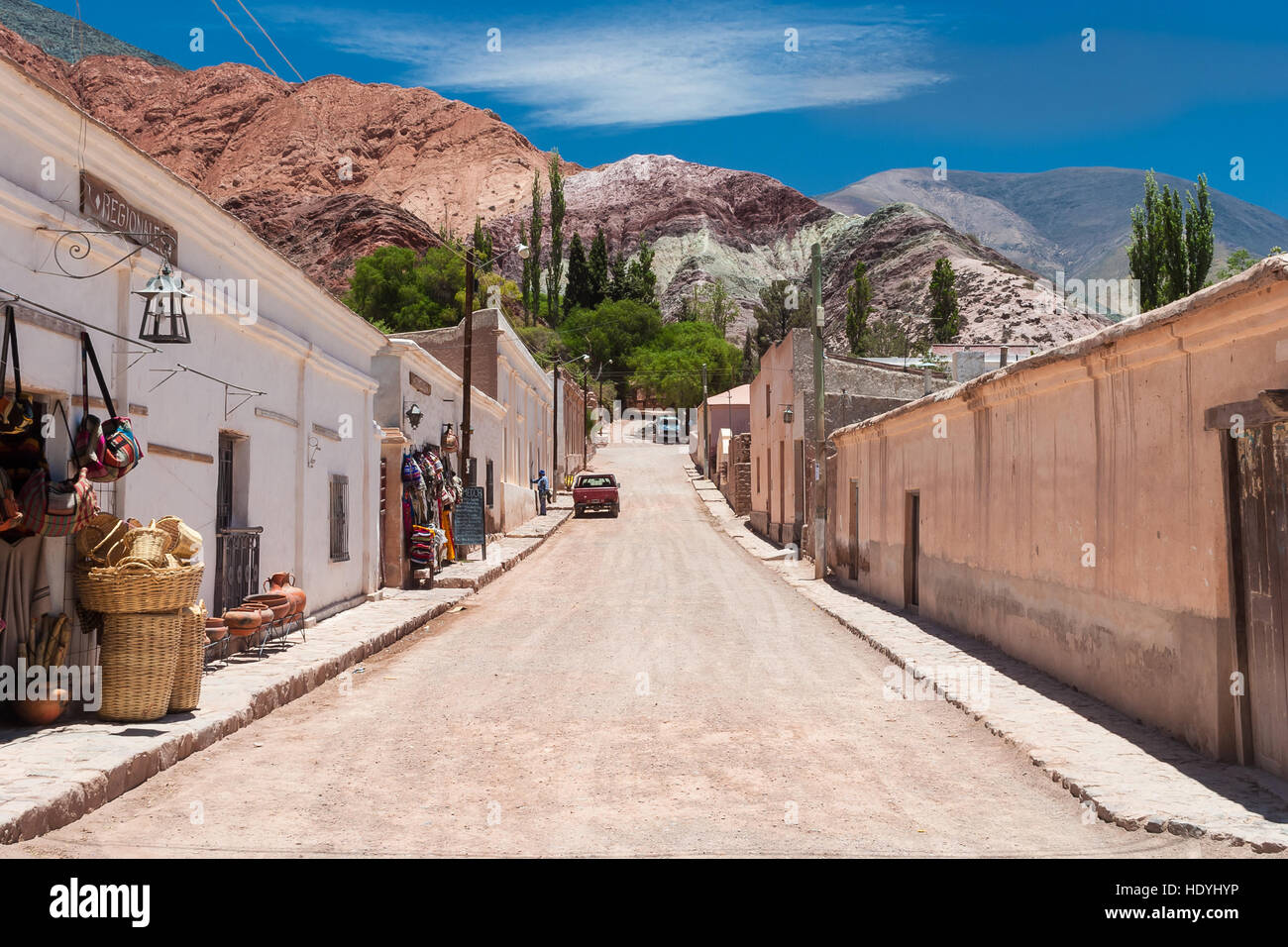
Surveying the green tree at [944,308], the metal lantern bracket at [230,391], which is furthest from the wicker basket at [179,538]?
the green tree at [944,308]

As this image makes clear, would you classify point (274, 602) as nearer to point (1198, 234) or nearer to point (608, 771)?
point (608, 771)

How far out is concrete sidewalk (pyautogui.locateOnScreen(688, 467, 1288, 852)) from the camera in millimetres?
5469

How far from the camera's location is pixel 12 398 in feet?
23.6

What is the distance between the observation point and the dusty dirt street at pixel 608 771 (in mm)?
5270

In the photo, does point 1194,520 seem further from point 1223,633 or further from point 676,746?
point 676,746

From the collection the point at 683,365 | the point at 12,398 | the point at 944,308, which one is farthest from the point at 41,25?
the point at 12,398

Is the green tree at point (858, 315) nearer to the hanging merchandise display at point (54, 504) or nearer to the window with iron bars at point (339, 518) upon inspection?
the window with iron bars at point (339, 518)

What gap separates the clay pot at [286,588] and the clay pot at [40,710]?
4432 millimetres

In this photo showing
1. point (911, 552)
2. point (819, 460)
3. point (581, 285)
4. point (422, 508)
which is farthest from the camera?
point (581, 285)

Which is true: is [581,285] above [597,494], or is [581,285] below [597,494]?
above

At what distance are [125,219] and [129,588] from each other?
3182 mm

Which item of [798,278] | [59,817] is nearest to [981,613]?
[59,817]

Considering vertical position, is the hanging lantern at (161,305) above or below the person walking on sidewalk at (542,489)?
above

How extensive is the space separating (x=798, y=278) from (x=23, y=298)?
170 meters
